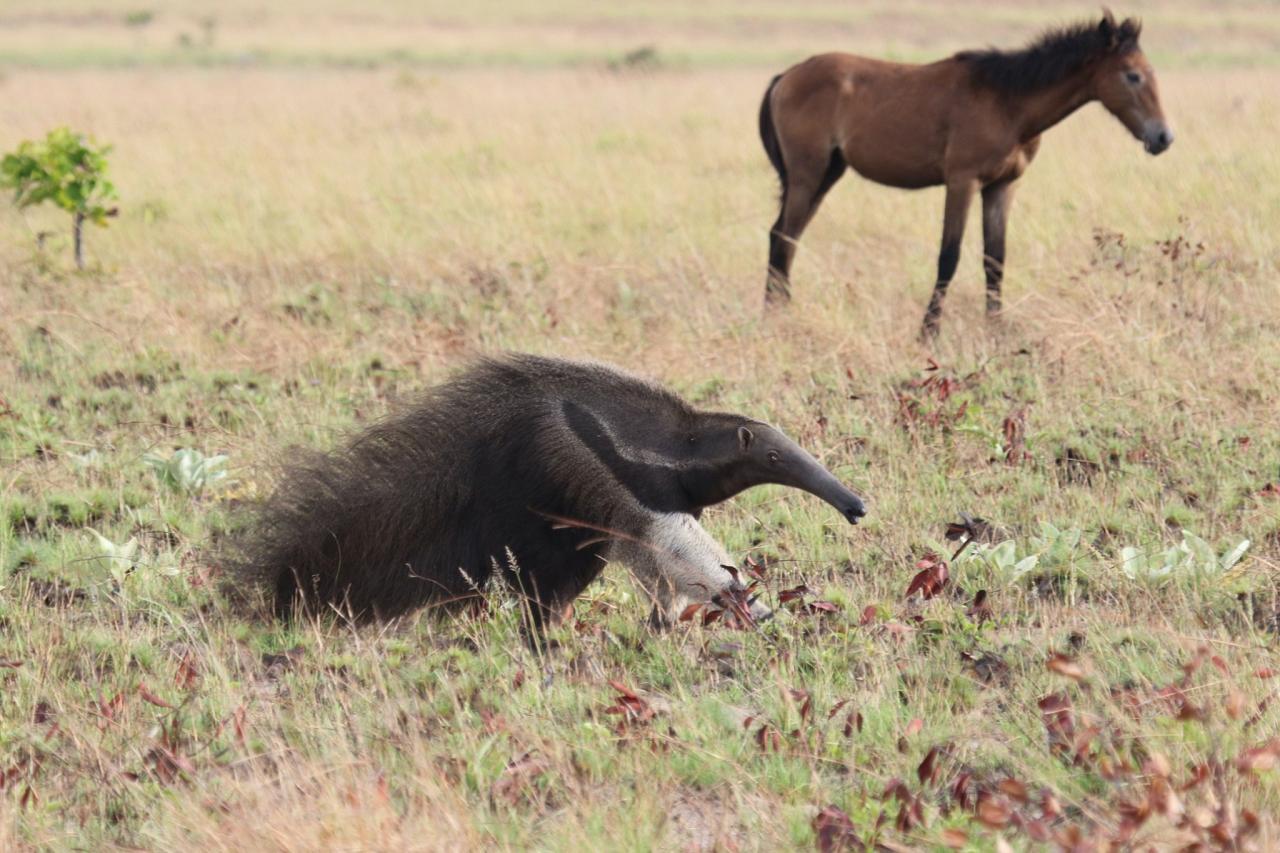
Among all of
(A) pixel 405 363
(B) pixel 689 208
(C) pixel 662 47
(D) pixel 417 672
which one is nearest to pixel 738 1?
(C) pixel 662 47

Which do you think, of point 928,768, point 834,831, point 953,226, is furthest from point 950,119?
point 834,831

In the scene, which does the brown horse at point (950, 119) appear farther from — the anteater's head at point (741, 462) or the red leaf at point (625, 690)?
the red leaf at point (625, 690)

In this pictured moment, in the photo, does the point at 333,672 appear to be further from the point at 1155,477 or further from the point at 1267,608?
the point at 1155,477

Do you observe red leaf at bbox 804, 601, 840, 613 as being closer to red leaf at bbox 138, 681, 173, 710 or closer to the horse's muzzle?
red leaf at bbox 138, 681, 173, 710

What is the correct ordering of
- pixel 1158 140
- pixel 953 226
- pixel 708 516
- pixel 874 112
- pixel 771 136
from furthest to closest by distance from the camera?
pixel 771 136 → pixel 874 112 → pixel 953 226 → pixel 1158 140 → pixel 708 516

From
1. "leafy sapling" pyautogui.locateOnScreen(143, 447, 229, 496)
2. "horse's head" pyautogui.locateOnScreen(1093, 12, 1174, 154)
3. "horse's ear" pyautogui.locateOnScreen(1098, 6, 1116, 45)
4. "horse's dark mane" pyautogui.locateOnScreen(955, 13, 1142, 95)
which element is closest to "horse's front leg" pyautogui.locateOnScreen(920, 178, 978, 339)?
"horse's dark mane" pyautogui.locateOnScreen(955, 13, 1142, 95)

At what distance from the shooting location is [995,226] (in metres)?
10.1

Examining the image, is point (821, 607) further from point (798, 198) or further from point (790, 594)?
point (798, 198)

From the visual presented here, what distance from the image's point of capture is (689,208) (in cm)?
1323

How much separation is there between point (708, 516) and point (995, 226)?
171 inches

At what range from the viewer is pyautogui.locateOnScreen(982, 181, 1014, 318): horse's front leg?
32.8 feet

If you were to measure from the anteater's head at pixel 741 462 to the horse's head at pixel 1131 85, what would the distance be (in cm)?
521

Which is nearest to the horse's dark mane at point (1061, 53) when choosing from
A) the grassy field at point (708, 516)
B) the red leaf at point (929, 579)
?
the grassy field at point (708, 516)

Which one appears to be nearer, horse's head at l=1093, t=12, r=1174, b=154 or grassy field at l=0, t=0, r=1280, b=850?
grassy field at l=0, t=0, r=1280, b=850
